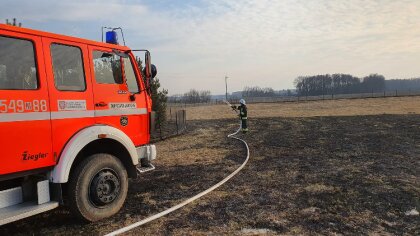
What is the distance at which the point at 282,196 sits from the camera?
7.02m

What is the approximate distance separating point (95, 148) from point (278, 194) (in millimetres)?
3456

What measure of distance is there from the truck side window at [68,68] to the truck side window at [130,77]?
3.10 feet

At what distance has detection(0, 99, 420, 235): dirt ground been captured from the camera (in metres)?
5.48

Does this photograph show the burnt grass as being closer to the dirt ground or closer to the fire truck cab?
the dirt ground

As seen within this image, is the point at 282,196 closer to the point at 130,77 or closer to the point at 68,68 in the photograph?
the point at 130,77

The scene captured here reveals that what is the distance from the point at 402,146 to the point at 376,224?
807cm

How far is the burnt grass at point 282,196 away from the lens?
549 cm

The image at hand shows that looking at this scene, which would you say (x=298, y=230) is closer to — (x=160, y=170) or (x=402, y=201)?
(x=402, y=201)

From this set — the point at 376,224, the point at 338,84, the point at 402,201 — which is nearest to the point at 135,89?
the point at 376,224

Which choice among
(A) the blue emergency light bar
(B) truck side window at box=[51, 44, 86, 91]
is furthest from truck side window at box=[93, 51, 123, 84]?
(A) the blue emergency light bar

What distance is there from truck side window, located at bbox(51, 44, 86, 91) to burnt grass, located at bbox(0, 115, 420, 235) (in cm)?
207

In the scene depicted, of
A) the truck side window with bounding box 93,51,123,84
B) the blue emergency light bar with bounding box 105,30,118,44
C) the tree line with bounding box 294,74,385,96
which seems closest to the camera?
the truck side window with bounding box 93,51,123,84

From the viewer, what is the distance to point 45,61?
5.19 metres

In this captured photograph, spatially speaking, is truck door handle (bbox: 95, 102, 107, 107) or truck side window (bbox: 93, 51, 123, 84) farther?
truck side window (bbox: 93, 51, 123, 84)
